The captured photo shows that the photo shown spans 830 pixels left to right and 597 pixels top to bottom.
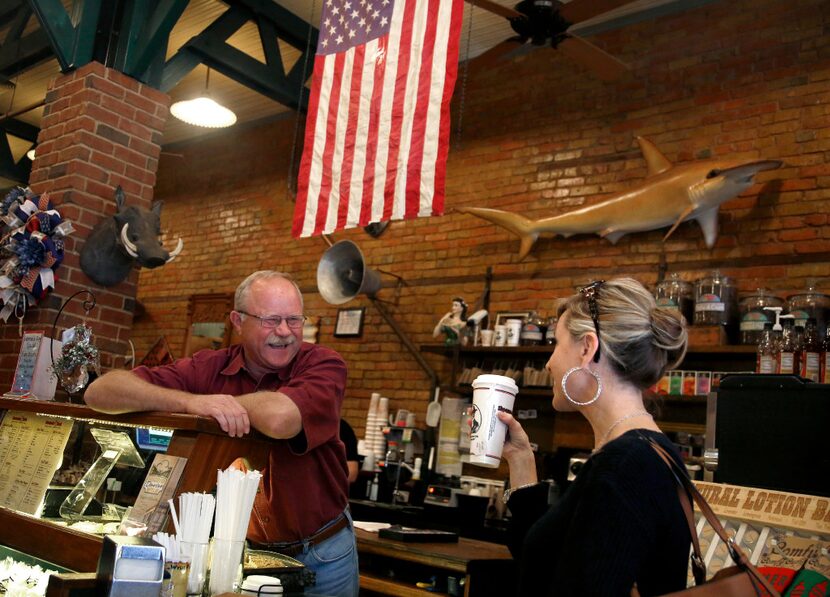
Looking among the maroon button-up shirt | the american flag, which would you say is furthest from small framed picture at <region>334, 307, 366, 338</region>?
the maroon button-up shirt

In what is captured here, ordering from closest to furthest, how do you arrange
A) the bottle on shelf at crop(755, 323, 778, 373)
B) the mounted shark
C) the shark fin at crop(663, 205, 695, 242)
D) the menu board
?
the menu board → the bottle on shelf at crop(755, 323, 778, 373) → the mounted shark → the shark fin at crop(663, 205, 695, 242)

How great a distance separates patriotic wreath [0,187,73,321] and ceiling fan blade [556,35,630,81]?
3489 mm

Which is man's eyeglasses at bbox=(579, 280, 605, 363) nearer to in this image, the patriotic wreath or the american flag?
the american flag

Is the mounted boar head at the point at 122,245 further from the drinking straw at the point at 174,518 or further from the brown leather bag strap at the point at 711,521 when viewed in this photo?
the brown leather bag strap at the point at 711,521

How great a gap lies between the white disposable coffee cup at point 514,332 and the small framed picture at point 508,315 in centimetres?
14

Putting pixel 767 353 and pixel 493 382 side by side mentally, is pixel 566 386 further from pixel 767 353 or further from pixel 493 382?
pixel 767 353

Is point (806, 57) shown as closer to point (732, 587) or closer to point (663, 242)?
point (663, 242)

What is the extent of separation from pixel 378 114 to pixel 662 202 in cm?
243

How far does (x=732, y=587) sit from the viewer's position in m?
1.52

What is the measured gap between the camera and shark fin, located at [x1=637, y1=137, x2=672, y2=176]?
19.4 ft

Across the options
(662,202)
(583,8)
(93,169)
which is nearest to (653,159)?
(662,202)

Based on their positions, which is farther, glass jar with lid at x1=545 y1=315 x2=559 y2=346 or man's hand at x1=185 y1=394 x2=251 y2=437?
glass jar with lid at x1=545 y1=315 x2=559 y2=346

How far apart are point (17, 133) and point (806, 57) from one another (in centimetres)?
969

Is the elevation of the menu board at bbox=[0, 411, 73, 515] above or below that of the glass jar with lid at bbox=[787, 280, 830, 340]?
below
